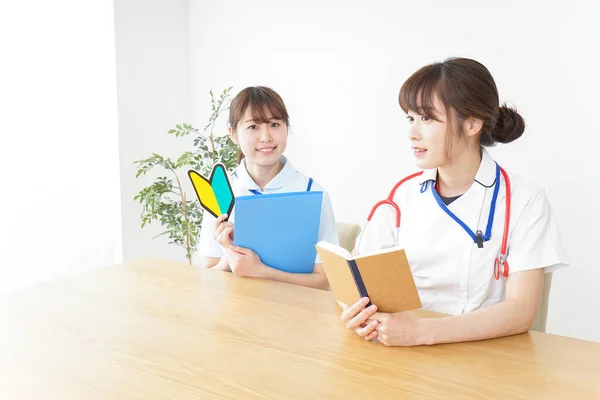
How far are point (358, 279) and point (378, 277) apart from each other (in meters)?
0.04

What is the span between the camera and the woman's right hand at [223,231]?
5.71ft

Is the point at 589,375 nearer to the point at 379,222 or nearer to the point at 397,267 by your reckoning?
the point at 397,267

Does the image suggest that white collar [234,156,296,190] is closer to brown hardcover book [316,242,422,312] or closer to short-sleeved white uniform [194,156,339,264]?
short-sleeved white uniform [194,156,339,264]

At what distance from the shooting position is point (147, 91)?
3.49 meters

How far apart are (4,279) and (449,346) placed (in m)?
2.61

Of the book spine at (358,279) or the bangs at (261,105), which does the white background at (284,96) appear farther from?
the book spine at (358,279)

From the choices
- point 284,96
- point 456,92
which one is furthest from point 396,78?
point 456,92

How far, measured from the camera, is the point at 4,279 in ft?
10.3

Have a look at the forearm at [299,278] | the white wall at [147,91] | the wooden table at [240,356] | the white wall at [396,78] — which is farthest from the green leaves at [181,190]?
the wooden table at [240,356]

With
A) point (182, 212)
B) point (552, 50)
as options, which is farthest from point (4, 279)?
point (552, 50)

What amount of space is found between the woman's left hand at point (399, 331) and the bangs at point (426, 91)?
20.5 inches

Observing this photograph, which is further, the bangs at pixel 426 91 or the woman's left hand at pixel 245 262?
the woman's left hand at pixel 245 262

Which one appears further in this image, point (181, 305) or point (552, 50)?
point (552, 50)

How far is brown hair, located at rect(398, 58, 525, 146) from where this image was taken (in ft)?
4.91
